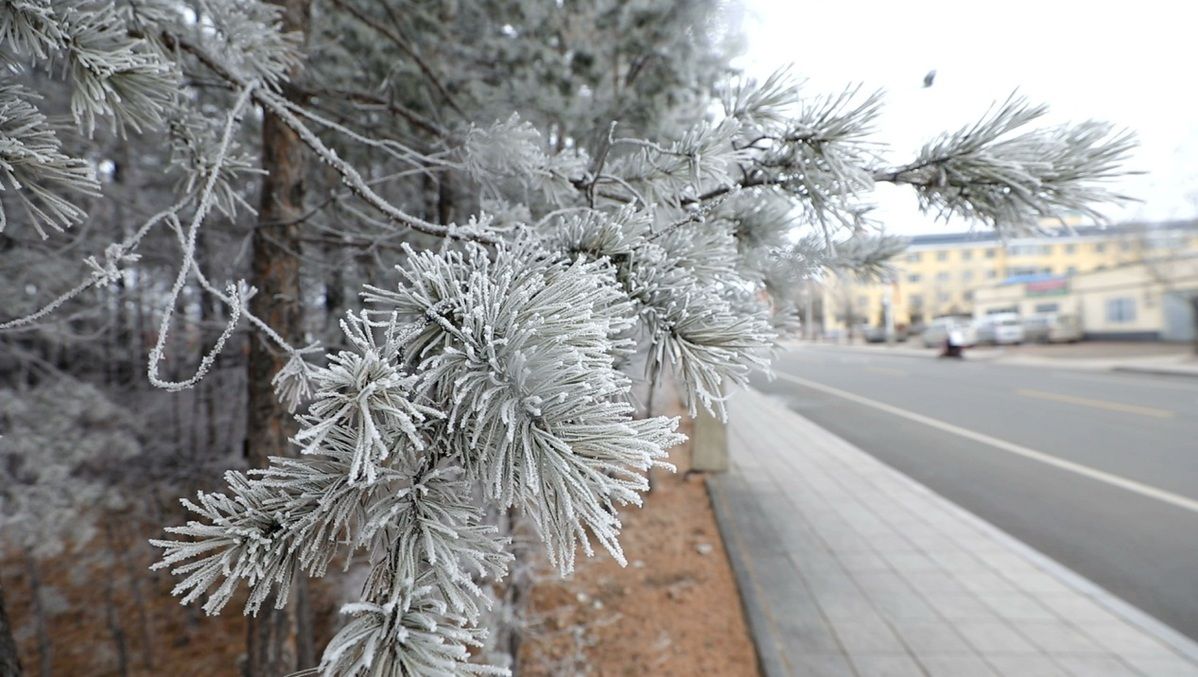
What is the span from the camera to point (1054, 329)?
105ft

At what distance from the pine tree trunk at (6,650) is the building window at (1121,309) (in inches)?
1637

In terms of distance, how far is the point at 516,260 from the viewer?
0.93 meters

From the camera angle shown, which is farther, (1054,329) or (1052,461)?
(1054,329)

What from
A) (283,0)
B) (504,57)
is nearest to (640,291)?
(283,0)

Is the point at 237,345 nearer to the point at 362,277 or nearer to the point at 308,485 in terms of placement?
the point at 362,277

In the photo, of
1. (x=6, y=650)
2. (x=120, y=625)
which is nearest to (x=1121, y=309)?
(x=120, y=625)

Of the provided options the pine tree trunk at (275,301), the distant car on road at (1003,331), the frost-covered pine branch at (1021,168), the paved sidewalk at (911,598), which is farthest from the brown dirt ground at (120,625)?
the distant car on road at (1003,331)

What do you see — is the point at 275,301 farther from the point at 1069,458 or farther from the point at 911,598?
the point at 1069,458

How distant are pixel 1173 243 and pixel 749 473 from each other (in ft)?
88.5

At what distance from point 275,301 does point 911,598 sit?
180 inches

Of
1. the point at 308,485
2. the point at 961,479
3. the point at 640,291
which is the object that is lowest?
the point at 961,479

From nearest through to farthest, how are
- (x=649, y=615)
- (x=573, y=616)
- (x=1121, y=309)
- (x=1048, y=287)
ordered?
(x=649, y=615) → (x=573, y=616) → (x=1121, y=309) → (x=1048, y=287)

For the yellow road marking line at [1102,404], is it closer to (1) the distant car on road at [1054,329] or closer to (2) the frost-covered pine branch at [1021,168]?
(2) the frost-covered pine branch at [1021,168]

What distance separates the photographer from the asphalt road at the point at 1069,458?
4816mm
